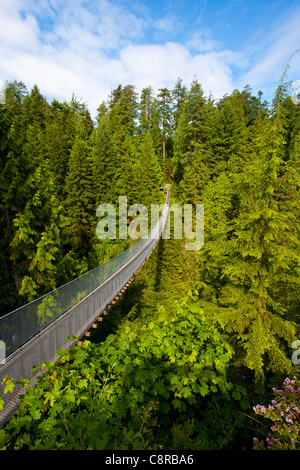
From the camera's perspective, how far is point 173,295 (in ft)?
23.0

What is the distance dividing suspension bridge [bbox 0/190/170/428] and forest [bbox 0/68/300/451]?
1.24 ft

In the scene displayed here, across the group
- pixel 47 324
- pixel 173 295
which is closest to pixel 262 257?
pixel 173 295

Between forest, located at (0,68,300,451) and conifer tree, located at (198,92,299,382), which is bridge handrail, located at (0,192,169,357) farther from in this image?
conifer tree, located at (198,92,299,382)

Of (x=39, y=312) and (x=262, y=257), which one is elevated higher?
(x=262, y=257)

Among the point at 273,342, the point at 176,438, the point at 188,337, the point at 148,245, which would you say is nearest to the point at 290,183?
the point at 273,342

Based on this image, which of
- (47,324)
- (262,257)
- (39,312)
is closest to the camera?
(39,312)

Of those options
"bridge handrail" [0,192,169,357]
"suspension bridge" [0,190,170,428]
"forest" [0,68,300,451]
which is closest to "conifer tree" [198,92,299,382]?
"forest" [0,68,300,451]

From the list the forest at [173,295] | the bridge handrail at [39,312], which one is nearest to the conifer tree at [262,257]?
the forest at [173,295]

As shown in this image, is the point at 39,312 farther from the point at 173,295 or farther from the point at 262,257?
the point at 262,257

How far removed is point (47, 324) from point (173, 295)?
346 cm

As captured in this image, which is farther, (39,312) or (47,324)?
(47,324)

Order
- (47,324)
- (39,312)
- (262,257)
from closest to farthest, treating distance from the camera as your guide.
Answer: (39,312), (47,324), (262,257)

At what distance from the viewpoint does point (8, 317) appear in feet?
13.3

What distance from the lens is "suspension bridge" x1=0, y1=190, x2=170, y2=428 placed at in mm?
3840
